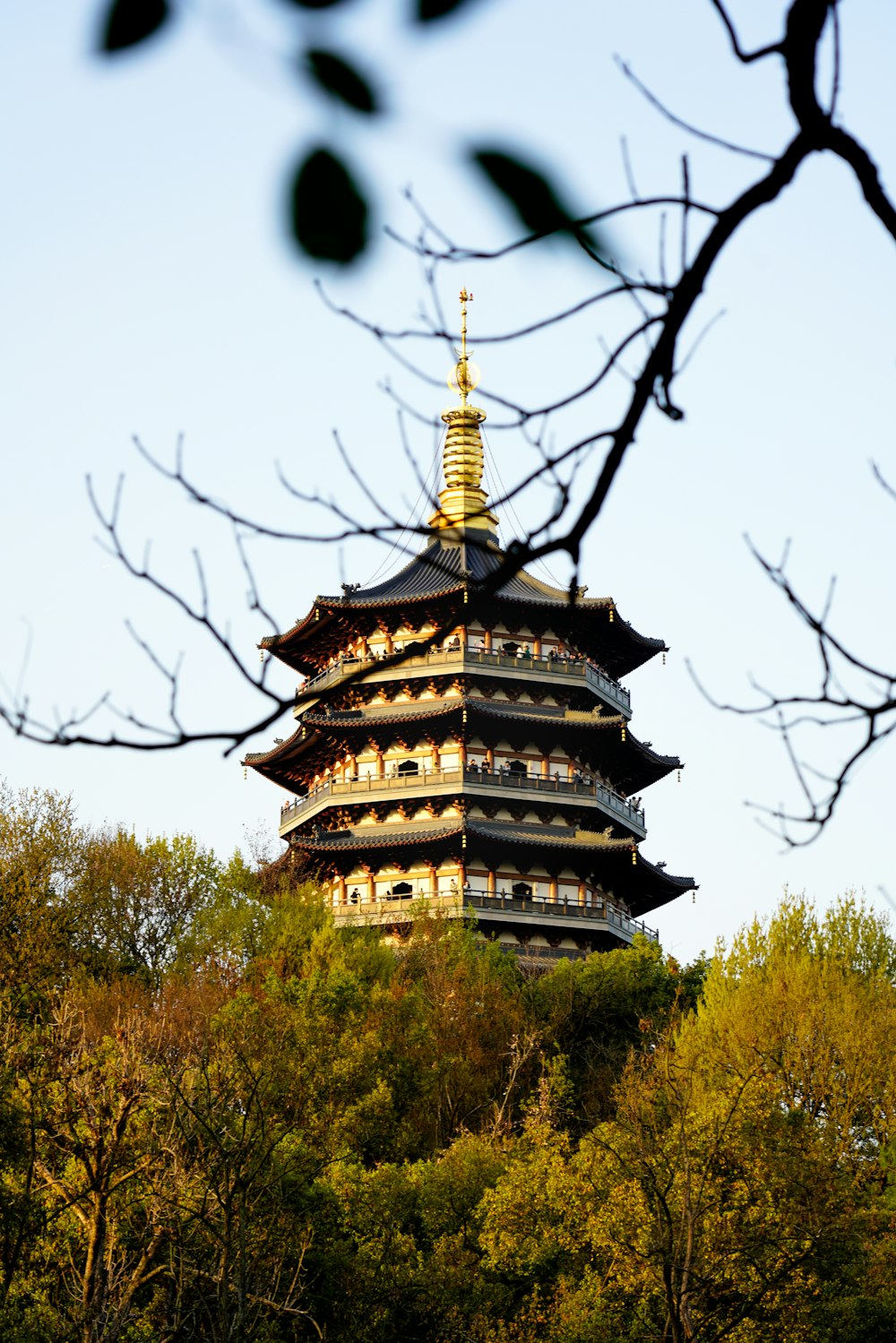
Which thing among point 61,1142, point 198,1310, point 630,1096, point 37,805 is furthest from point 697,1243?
point 37,805

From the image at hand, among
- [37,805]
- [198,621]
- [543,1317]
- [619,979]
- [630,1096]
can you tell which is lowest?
[543,1317]

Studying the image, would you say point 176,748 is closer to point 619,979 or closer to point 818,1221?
point 818,1221

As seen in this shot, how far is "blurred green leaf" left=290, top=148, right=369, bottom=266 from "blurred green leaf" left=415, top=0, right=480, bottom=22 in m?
0.16

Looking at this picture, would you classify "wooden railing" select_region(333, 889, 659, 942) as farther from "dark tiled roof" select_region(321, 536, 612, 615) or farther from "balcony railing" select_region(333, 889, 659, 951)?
"dark tiled roof" select_region(321, 536, 612, 615)

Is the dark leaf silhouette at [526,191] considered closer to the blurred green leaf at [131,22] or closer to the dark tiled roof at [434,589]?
the blurred green leaf at [131,22]

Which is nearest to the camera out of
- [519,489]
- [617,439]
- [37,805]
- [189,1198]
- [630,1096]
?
[617,439]

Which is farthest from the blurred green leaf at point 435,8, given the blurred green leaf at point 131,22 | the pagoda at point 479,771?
the pagoda at point 479,771

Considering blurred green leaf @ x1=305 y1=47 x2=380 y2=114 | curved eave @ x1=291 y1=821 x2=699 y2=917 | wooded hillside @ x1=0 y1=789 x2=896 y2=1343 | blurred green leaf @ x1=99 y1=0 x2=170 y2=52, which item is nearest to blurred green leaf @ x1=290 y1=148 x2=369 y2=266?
blurred green leaf @ x1=305 y1=47 x2=380 y2=114

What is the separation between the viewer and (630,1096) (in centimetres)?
2362

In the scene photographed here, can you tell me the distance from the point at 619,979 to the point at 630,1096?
9908 millimetres

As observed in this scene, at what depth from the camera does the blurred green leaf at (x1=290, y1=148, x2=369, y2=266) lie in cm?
169

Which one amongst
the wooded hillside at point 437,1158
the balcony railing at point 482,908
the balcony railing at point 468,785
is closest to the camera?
the wooded hillside at point 437,1158

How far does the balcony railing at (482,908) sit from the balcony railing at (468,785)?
238 cm

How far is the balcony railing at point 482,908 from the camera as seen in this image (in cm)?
3828
